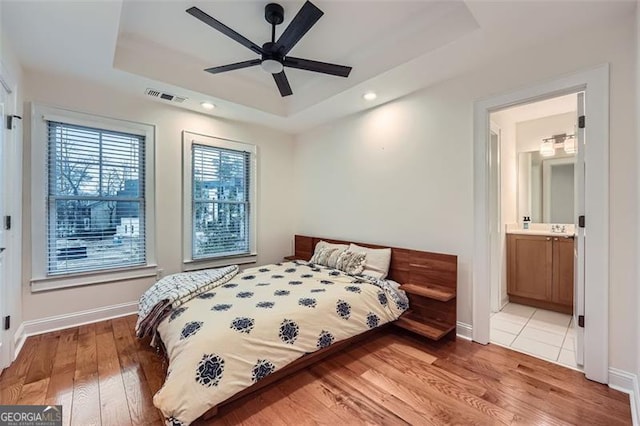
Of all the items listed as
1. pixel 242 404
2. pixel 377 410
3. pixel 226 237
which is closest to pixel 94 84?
pixel 226 237

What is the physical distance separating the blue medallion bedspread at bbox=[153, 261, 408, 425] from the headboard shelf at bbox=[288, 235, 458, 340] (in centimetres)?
16

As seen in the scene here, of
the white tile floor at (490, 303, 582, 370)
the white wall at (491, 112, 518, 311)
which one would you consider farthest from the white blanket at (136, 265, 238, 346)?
the white wall at (491, 112, 518, 311)

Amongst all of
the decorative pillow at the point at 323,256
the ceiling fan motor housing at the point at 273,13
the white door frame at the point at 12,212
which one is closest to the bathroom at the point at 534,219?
the decorative pillow at the point at 323,256

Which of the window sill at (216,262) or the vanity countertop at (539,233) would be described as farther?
the window sill at (216,262)

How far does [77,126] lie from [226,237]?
6.77 ft

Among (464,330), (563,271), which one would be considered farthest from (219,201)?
(563,271)

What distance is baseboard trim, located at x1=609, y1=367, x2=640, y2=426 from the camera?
172cm

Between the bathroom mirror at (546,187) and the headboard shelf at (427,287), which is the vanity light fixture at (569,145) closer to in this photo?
the bathroom mirror at (546,187)

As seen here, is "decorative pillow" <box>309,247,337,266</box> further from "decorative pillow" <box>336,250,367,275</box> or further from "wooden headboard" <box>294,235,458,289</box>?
"wooden headboard" <box>294,235,458,289</box>

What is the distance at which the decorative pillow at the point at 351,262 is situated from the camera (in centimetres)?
316

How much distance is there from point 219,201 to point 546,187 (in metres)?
4.58

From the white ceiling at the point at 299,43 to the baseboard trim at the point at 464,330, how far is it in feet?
7.92

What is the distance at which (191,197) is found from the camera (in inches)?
145

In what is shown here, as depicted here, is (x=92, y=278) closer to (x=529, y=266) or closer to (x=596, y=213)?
(x=596, y=213)
